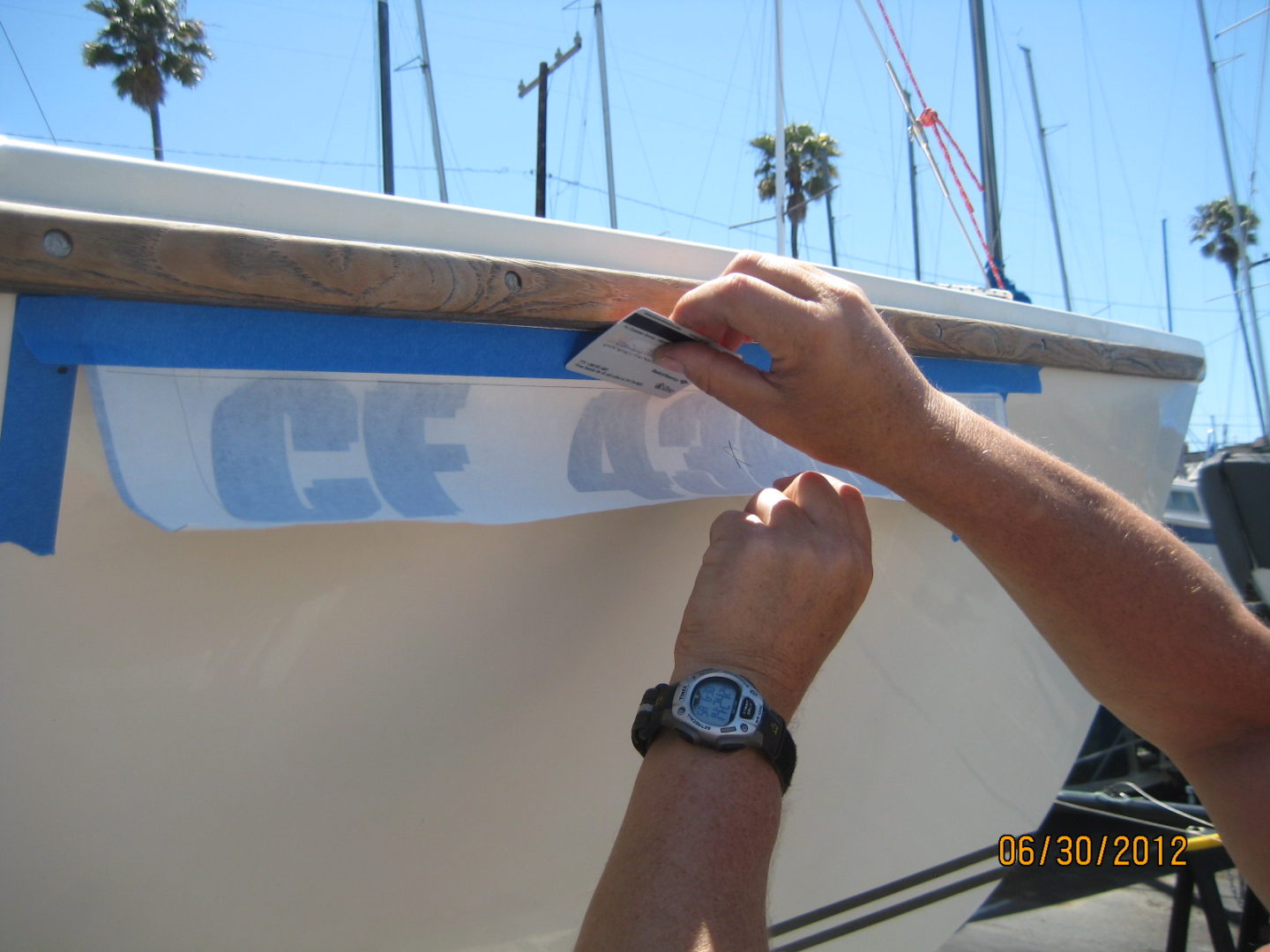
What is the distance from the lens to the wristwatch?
0.75 meters

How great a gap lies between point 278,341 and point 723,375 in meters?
0.52

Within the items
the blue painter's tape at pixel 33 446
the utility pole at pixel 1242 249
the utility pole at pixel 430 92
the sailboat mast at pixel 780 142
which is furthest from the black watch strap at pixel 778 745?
the utility pole at pixel 1242 249

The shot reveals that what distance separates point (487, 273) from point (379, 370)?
181 mm

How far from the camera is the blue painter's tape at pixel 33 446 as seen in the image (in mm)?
914

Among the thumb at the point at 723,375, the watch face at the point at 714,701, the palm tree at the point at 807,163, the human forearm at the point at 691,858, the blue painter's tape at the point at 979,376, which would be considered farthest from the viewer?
the palm tree at the point at 807,163

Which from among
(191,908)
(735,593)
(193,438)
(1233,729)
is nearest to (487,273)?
(193,438)

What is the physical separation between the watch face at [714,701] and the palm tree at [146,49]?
1846cm

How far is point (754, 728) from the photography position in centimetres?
76

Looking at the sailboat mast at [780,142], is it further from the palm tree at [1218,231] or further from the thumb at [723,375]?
the palm tree at [1218,231]

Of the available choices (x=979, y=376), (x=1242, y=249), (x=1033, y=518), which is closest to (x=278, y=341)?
(x=1033, y=518)

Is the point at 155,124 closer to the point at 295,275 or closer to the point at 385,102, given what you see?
the point at 385,102

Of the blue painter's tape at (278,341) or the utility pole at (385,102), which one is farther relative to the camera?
the utility pole at (385,102)

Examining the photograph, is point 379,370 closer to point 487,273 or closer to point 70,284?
point 487,273

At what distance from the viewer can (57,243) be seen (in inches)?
33.7
